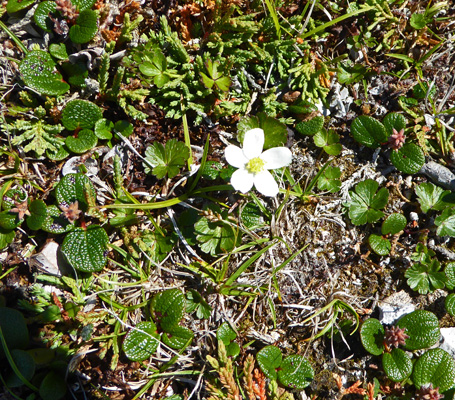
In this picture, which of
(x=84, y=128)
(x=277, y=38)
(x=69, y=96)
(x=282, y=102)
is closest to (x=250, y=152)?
(x=282, y=102)

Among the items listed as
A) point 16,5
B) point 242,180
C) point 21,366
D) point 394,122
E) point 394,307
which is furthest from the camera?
point 394,122

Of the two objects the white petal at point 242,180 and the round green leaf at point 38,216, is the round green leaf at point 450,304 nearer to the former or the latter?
the white petal at point 242,180

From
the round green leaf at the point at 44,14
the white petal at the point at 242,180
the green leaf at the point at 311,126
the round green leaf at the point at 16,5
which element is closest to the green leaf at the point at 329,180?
the green leaf at the point at 311,126

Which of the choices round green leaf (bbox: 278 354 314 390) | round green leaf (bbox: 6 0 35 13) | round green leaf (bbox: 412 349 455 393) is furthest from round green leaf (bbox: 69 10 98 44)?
round green leaf (bbox: 412 349 455 393)

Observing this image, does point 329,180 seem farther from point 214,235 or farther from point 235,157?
point 214,235

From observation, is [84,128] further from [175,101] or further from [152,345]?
[152,345]

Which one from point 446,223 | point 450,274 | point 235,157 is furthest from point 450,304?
point 235,157

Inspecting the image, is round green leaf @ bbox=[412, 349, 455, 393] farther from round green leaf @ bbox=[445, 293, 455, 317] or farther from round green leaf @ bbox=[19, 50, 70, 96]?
round green leaf @ bbox=[19, 50, 70, 96]
